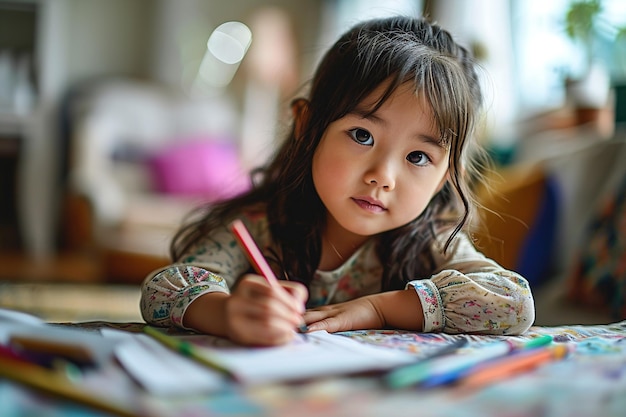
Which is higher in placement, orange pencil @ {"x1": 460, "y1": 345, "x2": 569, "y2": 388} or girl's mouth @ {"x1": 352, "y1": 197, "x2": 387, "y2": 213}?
girl's mouth @ {"x1": 352, "y1": 197, "x2": 387, "y2": 213}

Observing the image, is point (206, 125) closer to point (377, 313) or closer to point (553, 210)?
point (553, 210)

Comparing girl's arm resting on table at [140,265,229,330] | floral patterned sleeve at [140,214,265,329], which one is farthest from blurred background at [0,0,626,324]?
girl's arm resting on table at [140,265,229,330]

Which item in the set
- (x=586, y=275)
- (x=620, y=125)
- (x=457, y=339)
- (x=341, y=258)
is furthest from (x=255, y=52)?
(x=457, y=339)

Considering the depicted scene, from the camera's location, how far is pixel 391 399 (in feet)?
1.56

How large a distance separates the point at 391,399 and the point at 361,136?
0.43m

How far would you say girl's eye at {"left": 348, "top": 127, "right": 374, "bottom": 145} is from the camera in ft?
2.78

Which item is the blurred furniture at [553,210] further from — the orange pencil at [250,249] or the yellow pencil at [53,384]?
the yellow pencil at [53,384]

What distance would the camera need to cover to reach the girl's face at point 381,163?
83 cm

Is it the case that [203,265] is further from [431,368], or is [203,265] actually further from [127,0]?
[127,0]

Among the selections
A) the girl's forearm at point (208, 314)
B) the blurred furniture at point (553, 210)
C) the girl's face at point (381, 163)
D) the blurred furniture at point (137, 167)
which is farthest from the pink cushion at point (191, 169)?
the girl's forearm at point (208, 314)

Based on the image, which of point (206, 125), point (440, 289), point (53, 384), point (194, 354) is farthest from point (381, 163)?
point (206, 125)

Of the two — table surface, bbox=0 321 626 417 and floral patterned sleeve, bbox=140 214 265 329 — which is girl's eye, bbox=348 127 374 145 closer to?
floral patterned sleeve, bbox=140 214 265 329

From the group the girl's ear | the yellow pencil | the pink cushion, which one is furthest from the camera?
the pink cushion

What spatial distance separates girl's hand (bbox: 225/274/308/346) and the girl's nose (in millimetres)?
244
